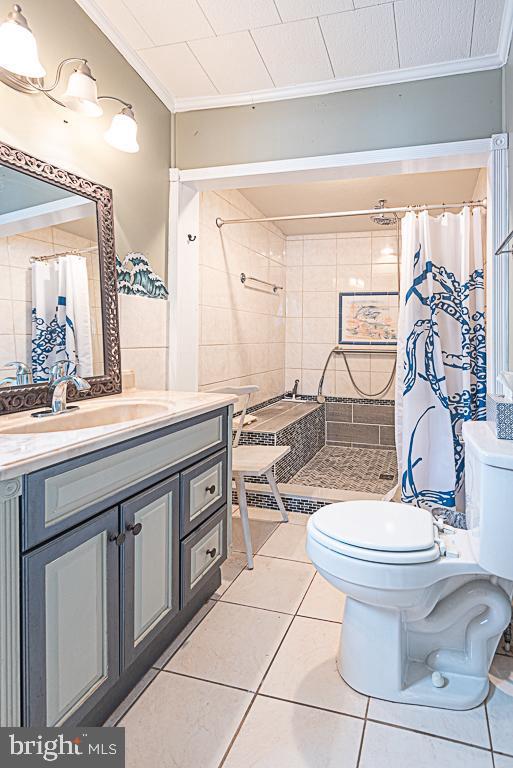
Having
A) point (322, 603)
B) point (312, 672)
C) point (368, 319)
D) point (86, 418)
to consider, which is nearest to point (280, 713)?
point (312, 672)

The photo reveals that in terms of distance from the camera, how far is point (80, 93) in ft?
5.81

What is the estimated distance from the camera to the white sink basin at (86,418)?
151 cm

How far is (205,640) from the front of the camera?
6.01 feet

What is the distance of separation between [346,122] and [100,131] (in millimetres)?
1158

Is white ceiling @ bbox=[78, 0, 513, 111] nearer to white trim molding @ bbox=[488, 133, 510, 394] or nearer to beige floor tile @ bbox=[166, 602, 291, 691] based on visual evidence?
white trim molding @ bbox=[488, 133, 510, 394]

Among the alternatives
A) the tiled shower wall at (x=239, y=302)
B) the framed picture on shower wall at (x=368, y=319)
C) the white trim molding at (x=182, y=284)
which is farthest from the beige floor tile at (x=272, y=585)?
the framed picture on shower wall at (x=368, y=319)

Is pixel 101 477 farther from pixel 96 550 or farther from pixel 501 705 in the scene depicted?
pixel 501 705

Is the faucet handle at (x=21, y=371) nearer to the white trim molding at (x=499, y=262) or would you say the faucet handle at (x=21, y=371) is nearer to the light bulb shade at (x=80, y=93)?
the light bulb shade at (x=80, y=93)

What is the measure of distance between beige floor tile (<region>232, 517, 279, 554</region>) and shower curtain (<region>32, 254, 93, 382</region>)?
123cm

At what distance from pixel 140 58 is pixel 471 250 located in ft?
6.24

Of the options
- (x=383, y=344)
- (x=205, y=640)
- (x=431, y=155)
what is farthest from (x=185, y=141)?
(x=383, y=344)

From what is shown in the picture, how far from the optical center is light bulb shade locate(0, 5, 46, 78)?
4.88ft

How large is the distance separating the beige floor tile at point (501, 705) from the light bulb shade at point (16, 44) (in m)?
2.36

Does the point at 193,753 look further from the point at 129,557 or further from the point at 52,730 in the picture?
the point at 129,557
